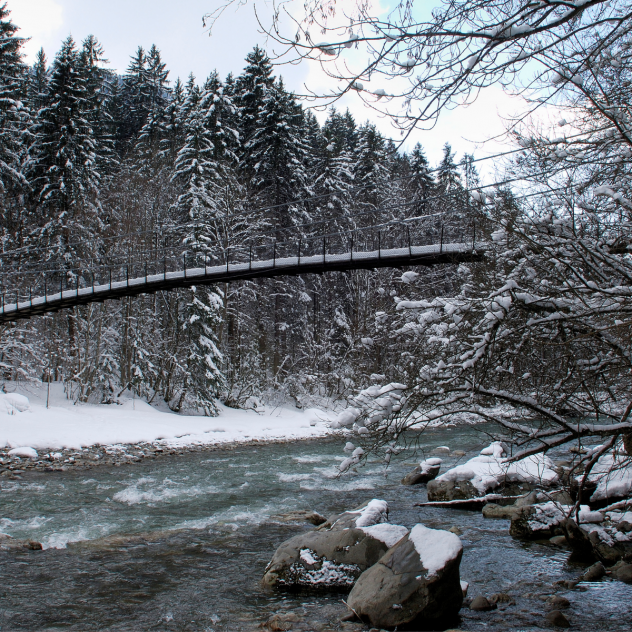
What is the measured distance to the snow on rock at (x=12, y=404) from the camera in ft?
42.7

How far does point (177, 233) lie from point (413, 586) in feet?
54.1

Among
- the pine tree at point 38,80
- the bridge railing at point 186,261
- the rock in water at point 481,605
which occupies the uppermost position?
the pine tree at point 38,80

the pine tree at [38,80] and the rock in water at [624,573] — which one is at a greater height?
the pine tree at [38,80]

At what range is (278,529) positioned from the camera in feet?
22.2

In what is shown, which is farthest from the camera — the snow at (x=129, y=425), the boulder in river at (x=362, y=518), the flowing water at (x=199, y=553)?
the snow at (x=129, y=425)

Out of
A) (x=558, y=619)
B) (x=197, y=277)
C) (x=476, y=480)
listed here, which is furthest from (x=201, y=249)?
(x=558, y=619)

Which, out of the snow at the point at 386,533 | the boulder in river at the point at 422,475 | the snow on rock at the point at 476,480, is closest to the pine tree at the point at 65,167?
the boulder in river at the point at 422,475

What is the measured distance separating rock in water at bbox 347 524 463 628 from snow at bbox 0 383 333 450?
340 inches

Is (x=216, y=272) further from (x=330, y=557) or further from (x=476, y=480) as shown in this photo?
(x=330, y=557)

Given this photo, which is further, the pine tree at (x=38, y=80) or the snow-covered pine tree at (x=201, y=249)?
the pine tree at (x=38, y=80)

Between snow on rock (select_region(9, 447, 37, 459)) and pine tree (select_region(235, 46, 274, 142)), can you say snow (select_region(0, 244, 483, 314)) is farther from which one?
pine tree (select_region(235, 46, 274, 142))

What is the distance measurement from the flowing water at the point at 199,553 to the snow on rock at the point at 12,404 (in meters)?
4.11

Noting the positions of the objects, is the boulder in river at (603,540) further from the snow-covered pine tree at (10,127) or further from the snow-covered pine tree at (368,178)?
the snow-covered pine tree at (368,178)

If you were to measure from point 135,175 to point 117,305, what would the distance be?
207 inches
